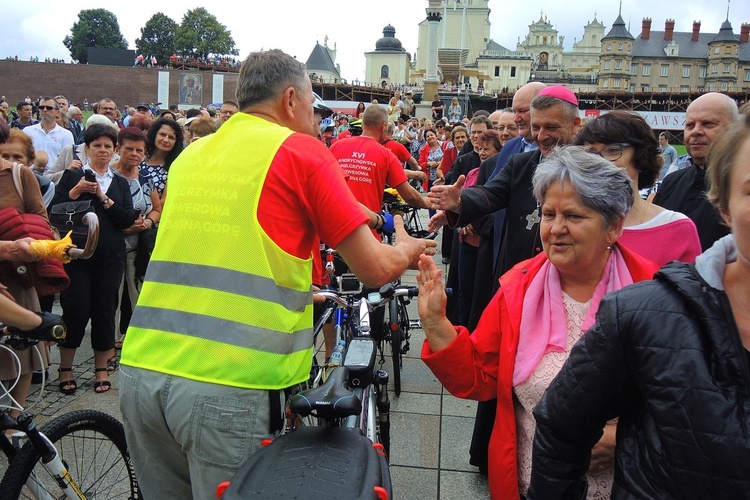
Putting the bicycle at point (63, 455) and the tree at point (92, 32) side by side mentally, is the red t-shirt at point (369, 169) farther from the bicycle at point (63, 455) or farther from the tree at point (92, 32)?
the tree at point (92, 32)

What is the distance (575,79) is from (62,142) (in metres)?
103

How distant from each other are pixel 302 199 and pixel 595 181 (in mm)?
1024

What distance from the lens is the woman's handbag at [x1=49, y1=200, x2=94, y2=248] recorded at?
4.75 meters

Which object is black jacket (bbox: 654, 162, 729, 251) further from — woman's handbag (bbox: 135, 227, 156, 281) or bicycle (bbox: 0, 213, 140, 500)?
woman's handbag (bbox: 135, 227, 156, 281)

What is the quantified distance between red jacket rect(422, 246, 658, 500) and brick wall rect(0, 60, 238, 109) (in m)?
59.6

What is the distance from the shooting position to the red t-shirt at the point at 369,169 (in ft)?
18.5

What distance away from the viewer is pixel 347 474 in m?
1.58

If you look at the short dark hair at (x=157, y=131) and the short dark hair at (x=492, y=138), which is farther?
the short dark hair at (x=492, y=138)


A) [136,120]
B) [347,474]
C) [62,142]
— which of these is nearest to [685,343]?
[347,474]

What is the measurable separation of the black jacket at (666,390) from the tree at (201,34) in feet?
280

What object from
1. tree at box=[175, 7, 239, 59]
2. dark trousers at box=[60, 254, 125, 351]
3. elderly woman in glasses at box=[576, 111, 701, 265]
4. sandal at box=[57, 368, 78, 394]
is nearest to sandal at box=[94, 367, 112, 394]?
sandal at box=[57, 368, 78, 394]

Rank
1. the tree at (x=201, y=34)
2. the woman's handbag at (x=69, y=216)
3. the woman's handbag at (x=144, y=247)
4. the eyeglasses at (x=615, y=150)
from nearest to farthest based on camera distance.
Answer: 1. the eyeglasses at (x=615, y=150)
2. the woman's handbag at (x=69, y=216)
3. the woman's handbag at (x=144, y=247)
4. the tree at (x=201, y=34)

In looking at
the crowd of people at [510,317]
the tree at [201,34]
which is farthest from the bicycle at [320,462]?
the tree at [201,34]

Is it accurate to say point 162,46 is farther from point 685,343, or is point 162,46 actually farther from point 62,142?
point 685,343
